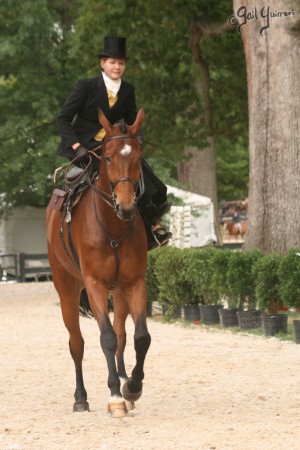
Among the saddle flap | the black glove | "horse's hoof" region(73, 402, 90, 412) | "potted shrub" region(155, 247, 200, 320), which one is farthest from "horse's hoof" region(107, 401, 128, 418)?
"potted shrub" region(155, 247, 200, 320)

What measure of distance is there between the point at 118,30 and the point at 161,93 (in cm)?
182

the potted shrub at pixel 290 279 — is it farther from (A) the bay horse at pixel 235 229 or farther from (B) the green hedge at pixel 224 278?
(A) the bay horse at pixel 235 229

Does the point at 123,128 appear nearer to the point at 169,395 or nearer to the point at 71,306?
the point at 71,306

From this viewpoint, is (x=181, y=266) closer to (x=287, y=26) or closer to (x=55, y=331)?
(x=55, y=331)

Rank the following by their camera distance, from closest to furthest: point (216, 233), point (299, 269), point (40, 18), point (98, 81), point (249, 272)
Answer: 1. point (98, 81)
2. point (299, 269)
3. point (249, 272)
4. point (40, 18)
5. point (216, 233)

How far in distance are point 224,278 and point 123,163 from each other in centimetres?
916

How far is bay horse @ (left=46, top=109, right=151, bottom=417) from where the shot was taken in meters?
10.1

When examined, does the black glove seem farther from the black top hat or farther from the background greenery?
the background greenery

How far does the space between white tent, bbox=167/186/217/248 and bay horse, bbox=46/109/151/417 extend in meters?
17.8

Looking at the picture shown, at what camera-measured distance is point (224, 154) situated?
54.4 meters

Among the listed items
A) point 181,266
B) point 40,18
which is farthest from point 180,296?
point 40,18

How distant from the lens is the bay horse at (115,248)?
33.3 feet

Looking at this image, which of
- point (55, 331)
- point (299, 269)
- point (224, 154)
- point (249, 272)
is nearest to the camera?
point (299, 269)

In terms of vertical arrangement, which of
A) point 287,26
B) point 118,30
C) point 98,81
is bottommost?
point 98,81
